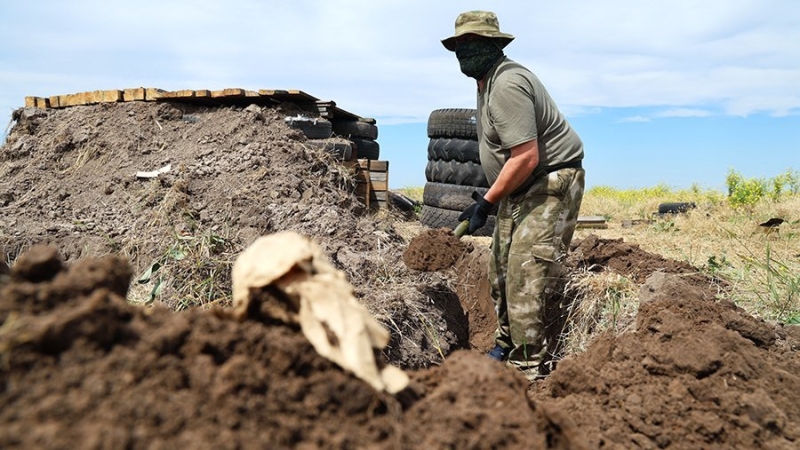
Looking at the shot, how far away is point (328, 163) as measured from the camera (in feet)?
20.9

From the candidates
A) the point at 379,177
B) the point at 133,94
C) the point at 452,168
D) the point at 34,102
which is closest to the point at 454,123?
the point at 452,168

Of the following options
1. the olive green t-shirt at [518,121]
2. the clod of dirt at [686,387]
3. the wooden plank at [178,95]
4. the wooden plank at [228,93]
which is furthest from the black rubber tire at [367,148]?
the clod of dirt at [686,387]

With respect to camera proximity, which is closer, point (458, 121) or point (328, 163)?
point (328, 163)

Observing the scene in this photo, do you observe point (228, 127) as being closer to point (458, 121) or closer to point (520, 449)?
point (458, 121)

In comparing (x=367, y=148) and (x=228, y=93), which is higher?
(x=228, y=93)

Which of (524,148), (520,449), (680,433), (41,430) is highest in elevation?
(524,148)

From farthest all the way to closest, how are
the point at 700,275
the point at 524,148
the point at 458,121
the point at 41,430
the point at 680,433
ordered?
the point at 458,121, the point at 700,275, the point at 524,148, the point at 680,433, the point at 41,430

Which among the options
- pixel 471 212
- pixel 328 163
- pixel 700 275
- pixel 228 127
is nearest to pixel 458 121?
pixel 328 163

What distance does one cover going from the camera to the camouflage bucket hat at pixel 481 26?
13.0 feet

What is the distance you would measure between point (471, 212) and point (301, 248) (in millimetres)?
2969

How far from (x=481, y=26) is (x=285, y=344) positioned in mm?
3050

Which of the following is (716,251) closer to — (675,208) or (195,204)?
(675,208)

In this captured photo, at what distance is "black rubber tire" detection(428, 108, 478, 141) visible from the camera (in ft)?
25.3

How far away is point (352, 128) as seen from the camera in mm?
7617
